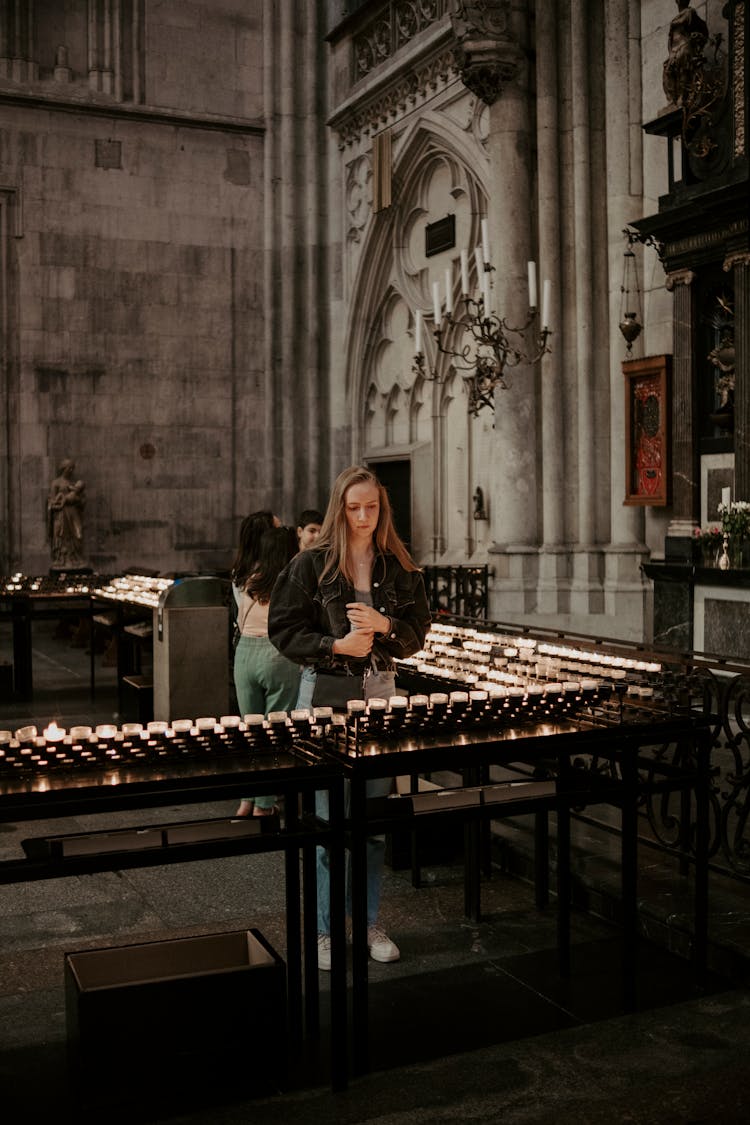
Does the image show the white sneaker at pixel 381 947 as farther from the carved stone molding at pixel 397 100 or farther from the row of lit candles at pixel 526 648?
the carved stone molding at pixel 397 100

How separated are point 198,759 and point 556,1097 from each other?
136cm

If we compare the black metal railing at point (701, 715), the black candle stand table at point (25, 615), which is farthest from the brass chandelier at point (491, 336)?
the black metal railing at point (701, 715)

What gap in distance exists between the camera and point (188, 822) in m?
3.34

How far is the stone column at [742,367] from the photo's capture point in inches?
372

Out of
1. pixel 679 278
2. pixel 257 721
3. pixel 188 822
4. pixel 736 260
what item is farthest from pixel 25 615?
pixel 188 822

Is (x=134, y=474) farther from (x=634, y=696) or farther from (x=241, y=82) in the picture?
(x=634, y=696)

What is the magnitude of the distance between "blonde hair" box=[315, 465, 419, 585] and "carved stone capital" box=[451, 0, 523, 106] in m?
10.2

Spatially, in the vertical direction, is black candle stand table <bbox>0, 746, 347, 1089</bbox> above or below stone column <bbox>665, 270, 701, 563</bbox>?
below

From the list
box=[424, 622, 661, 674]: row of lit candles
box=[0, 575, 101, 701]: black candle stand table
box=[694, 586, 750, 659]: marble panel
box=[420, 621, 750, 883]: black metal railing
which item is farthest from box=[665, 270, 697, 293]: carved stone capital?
box=[0, 575, 101, 701]: black candle stand table

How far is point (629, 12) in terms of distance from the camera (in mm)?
11984

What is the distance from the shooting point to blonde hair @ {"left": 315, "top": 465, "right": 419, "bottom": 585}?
4090 millimetres

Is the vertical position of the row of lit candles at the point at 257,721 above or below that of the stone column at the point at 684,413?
below

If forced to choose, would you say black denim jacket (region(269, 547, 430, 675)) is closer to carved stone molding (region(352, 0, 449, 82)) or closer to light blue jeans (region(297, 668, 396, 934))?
light blue jeans (region(297, 668, 396, 934))

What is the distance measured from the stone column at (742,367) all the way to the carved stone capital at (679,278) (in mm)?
515
